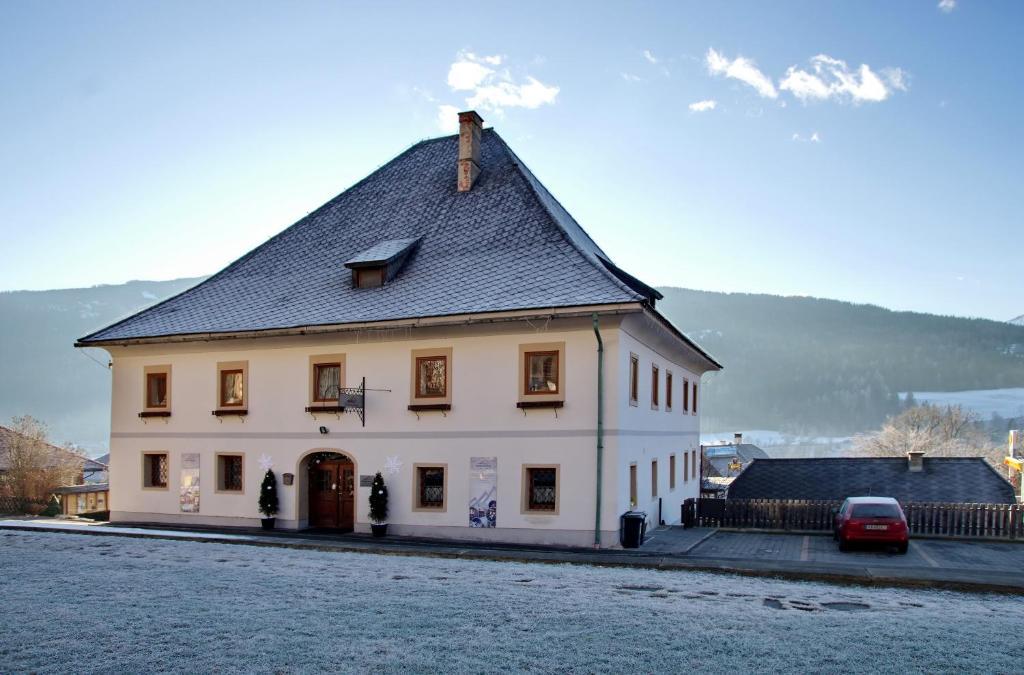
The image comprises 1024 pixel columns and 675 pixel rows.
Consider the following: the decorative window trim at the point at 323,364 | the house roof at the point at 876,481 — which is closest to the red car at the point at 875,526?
the house roof at the point at 876,481

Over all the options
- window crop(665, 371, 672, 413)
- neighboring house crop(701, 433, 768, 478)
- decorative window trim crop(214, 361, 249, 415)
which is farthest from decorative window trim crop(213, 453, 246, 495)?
neighboring house crop(701, 433, 768, 478)

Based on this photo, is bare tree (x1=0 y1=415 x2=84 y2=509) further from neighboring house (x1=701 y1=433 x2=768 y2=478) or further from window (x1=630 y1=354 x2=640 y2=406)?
neighboring house (x1=701 y1=433 x2=768 y2=478)

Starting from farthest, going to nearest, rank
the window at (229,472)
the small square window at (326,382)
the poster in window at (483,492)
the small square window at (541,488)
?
1. the window at (229,472)
2. the small square window at (326,382)
3. the poster in window at (483,492)
4. the small square window at (541,488)

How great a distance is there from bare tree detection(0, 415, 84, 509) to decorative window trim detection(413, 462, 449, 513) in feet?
68.8

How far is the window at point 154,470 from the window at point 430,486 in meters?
9.51

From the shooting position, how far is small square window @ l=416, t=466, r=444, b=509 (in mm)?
24234

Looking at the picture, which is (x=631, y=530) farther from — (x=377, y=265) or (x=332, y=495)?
(x=377, y=265)

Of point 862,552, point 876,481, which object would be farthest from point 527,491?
point 876,481

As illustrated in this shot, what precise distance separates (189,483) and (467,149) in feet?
46.7

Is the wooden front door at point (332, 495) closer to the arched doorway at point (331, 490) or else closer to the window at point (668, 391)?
the arched doorway at point (331, 490)

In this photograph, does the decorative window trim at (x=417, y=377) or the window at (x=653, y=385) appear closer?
the decorative window trim at (x=417, y=377)

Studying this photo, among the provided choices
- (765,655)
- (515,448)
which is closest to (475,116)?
(515,448)

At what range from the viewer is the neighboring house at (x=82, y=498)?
38.2 metres

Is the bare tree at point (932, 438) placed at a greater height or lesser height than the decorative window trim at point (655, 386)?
lesser
